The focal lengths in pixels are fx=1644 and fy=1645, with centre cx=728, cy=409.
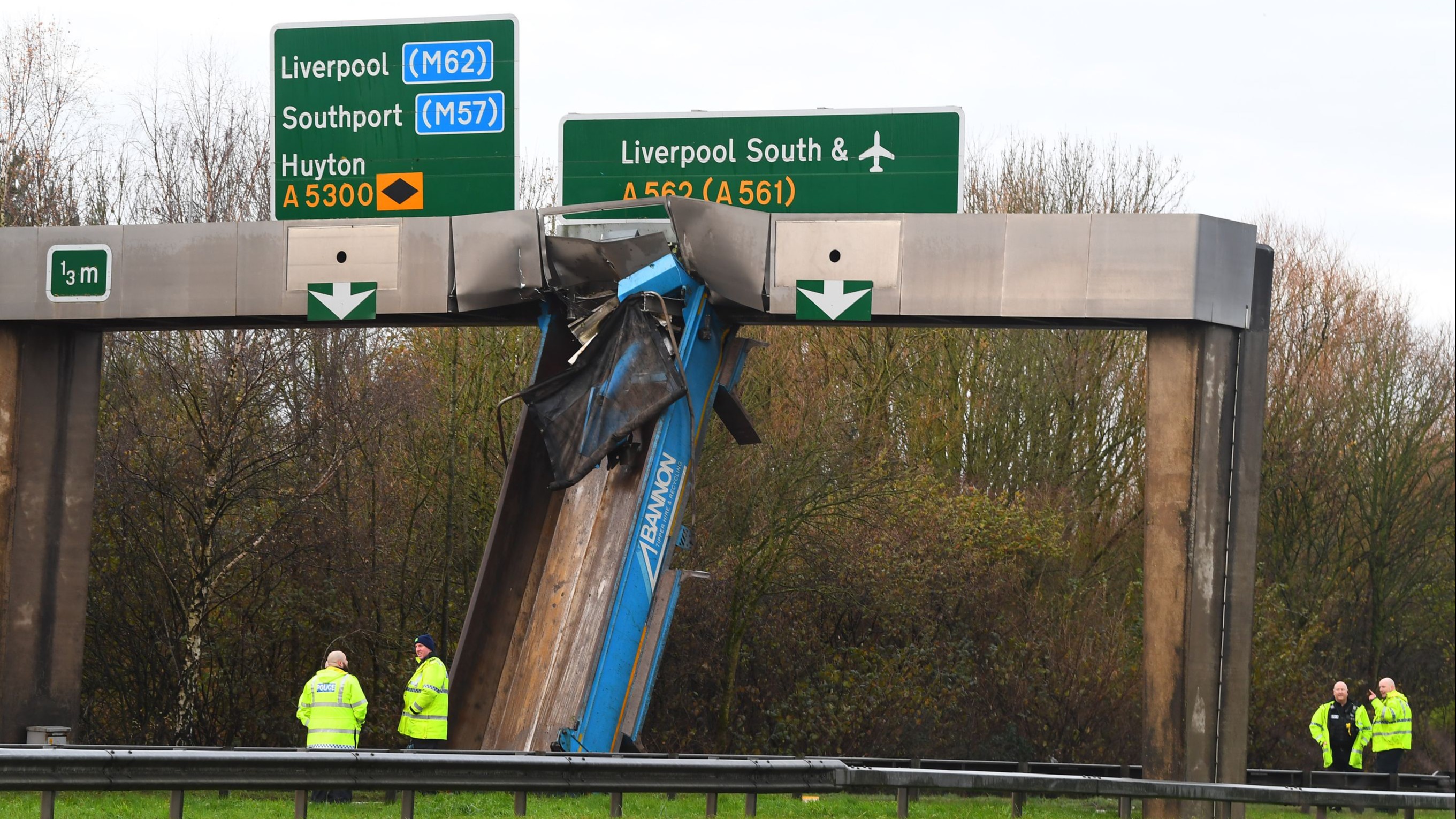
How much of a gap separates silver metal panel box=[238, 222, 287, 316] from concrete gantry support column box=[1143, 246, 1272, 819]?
7.53 metres

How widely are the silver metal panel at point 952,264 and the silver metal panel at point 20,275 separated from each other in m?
7.97

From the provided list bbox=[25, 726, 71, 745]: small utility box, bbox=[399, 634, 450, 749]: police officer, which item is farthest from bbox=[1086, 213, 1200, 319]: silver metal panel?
bbox=[25, 726, 71, 745]: small utility box

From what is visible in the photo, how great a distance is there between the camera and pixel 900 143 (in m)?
14.5

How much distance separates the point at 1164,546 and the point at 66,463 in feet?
33.6

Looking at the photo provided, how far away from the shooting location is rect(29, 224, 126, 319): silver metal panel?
15008 mm

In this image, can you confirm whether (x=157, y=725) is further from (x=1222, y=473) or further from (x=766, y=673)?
(x=1222, y=473)

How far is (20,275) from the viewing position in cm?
1527

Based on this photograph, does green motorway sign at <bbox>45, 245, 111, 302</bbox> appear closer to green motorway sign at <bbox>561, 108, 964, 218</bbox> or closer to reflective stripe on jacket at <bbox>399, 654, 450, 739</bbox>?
green motorway sign at <bbox>561, 108, 964, 218</bbox>

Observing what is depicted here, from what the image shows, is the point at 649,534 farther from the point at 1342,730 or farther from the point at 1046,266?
the point at 1342,730

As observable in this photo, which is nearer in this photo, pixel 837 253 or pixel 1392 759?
pixel 837 253

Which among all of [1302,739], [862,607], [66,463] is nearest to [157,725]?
[66,463]

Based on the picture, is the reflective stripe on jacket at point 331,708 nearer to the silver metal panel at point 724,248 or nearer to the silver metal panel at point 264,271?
the silver metal panel at point 264,271

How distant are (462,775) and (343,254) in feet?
20.1

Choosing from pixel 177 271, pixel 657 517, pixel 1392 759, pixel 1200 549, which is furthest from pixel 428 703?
pixel 1392 759
